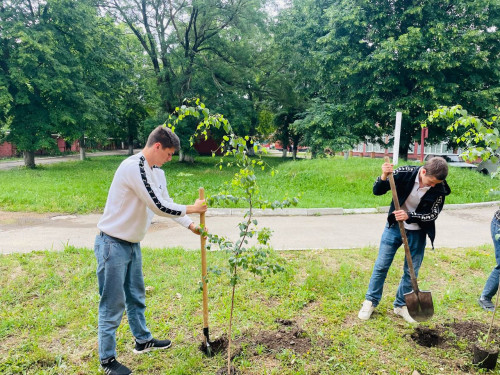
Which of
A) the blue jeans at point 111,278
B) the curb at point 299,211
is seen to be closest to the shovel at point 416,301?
the blue jeans at point 111,278

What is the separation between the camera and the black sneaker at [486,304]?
12.7ft

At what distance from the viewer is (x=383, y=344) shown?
3.21m

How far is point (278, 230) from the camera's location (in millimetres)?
7188

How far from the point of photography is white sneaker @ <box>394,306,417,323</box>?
3.59m

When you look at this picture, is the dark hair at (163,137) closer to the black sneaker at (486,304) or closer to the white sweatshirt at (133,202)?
the white sweatshirt at (133,202)

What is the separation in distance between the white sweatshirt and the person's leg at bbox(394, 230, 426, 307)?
2.33 meters

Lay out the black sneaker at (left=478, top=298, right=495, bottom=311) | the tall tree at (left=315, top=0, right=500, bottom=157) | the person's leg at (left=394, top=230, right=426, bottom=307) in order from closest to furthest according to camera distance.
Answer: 1. the person's leg at (left=394, top=230, right=426, bottom=307)
2. the black sneaker at (left=478, top=298, right=495, bottom=311)
3. the tall tree at (left=315, top=0, right=500, bottom=157)

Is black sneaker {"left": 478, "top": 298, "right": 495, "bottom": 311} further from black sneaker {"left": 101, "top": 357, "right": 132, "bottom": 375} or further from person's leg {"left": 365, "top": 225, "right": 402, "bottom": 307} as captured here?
black sneaker {"left": 101, "top": 357, "right": 132, "bottom": 375}

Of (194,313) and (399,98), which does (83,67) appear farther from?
(194,313)

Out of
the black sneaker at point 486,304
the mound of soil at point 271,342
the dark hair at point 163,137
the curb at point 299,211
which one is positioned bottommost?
the mound of soil at point 271,342

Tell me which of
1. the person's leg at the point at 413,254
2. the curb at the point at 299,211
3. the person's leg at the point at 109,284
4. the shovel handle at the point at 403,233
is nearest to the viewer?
the person's leg at the point at 109,284

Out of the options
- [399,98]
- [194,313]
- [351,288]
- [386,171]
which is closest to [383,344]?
[351,288]

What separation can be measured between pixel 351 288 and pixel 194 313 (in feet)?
6.45

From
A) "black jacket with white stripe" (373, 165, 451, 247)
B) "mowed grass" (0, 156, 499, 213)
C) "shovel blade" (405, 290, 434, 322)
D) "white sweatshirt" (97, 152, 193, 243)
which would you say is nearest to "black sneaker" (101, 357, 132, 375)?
"white sweatshirt" (97, 152, 193, 243)
